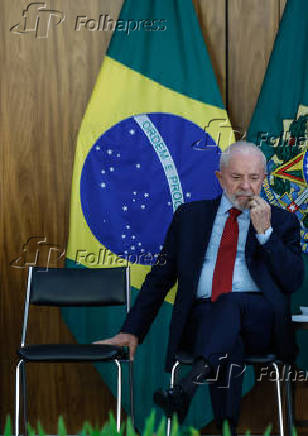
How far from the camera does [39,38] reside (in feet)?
11.7

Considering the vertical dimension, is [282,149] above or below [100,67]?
below

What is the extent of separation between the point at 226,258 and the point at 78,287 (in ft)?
2.85

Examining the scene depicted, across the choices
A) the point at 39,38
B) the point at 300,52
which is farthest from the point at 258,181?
the point at 39,38

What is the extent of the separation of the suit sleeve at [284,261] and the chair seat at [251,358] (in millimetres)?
270

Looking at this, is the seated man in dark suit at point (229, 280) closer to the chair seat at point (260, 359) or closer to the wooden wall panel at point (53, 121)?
the chair seat at point (260, 359)

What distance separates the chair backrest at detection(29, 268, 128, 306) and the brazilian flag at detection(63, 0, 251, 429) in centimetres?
21

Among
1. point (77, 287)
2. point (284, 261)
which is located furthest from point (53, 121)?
point (284, 261)

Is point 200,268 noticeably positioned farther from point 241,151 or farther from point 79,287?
point 79,287

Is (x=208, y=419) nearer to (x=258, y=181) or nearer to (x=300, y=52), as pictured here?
(x=258, y=181)

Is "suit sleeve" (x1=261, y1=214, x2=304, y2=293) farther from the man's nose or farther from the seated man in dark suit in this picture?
the man's nose

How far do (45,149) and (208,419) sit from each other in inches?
66.2

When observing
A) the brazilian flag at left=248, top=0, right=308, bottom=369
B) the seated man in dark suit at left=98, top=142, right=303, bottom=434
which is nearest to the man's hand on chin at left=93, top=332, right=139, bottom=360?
the seated man in dark suit at left=98, top=142, right=303, bottom=434

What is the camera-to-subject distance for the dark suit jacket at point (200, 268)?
2.52 metres

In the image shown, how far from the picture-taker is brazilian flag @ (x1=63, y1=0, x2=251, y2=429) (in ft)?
11.2
